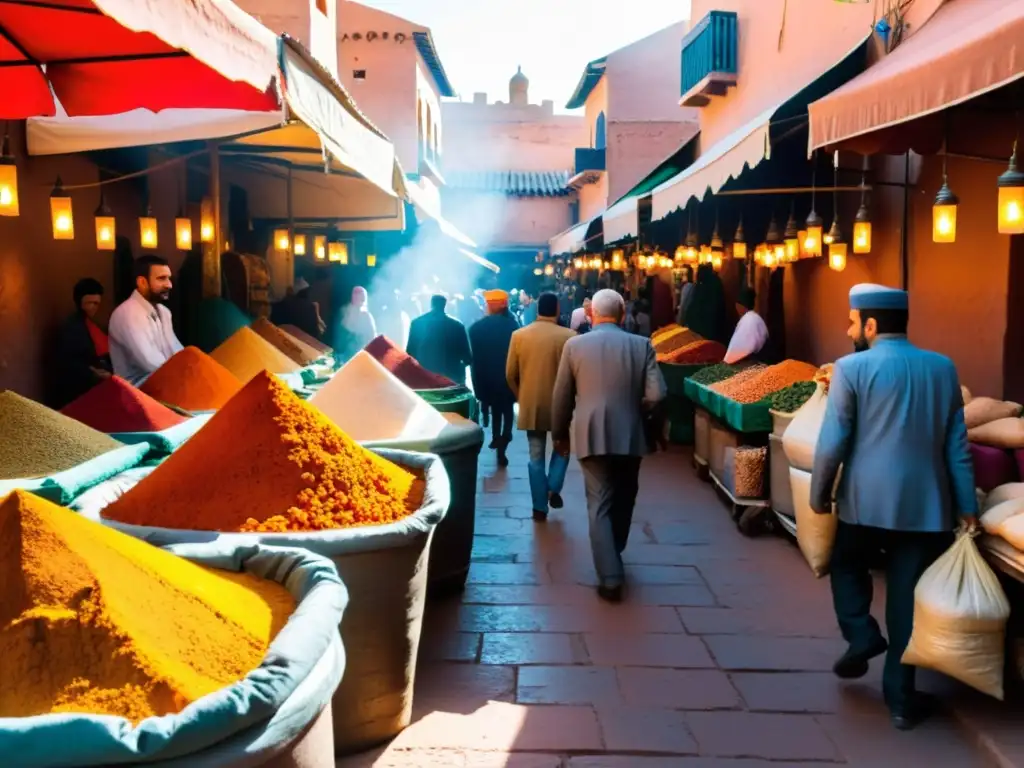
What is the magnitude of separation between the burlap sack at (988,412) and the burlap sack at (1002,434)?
84mm

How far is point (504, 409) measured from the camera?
9.54m

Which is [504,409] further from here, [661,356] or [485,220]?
[485,220]

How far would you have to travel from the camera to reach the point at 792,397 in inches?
255

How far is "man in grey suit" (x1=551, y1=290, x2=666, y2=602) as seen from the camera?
5.37 metres

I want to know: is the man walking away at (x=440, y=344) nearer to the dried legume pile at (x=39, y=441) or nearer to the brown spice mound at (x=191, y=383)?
the brown spice mound at (x=191, y=383)

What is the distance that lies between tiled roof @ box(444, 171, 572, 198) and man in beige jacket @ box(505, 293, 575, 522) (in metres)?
26.4

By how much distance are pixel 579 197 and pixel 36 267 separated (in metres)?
26.5

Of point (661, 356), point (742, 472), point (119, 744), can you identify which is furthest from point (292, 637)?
point (661, 356)

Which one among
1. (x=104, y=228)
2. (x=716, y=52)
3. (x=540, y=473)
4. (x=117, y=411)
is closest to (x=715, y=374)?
(x=540, y=473)

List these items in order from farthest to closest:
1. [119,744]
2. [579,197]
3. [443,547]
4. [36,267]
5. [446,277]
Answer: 1. [579,197]
2. [446,277]
3. [36,267]
4. [443,547]
5. [119,744]

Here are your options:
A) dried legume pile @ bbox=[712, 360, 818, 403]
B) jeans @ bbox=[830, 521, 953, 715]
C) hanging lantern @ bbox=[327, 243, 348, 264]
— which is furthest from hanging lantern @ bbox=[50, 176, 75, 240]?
hanging lantern @ bbox=[327, 243, 348, 264]

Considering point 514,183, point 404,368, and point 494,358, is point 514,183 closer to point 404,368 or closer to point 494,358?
point 494,358

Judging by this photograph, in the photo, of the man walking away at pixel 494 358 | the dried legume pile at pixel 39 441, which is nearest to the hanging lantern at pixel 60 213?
the dried legume pile at pixel 39 441

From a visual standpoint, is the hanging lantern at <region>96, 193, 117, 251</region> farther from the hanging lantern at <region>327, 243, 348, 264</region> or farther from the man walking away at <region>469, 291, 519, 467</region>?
the hanging lantern at <region>327, 243, 348, 264</region>
